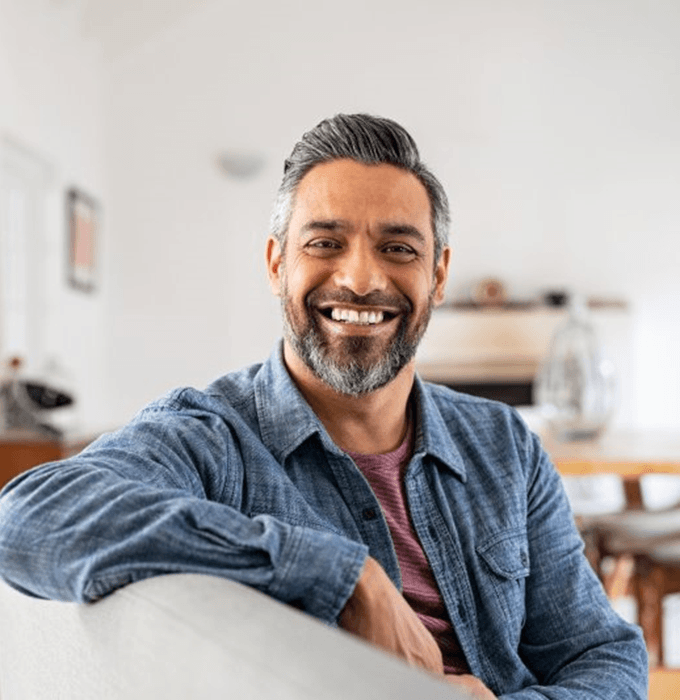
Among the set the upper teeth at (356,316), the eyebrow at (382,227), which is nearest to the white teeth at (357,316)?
the upper teeth at (356,316)

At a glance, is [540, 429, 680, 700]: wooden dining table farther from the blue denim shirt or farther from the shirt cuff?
the shirt cuff

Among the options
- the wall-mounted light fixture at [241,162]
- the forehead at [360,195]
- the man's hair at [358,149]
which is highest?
the wall-mounted light fixture at [241,162]

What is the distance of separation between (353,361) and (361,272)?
12 centimetres

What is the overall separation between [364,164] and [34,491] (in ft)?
1.99

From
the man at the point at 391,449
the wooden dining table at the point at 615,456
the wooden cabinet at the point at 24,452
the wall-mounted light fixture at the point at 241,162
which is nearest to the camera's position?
the man at the point at 391,449

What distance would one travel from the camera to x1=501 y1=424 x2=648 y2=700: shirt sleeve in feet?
4.37

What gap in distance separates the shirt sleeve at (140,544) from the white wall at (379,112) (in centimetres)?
603

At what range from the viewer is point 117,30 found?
6.55m

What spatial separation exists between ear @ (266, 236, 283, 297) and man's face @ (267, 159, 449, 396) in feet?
0.22

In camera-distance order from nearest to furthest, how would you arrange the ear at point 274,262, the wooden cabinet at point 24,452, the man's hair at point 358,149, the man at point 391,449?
the man at point 391,449
the man's hair at point 358,149
the ear at point 274,262
the wooden cabinet at point 24,452

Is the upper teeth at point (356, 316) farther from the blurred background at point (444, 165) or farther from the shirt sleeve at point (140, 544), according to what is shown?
the blurred background at point (444, 165)

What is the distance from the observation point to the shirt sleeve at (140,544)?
908 mm

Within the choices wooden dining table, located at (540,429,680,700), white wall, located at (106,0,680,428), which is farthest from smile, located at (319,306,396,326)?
white wall, located at (106,0,680,428)

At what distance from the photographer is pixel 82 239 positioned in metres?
6.16
